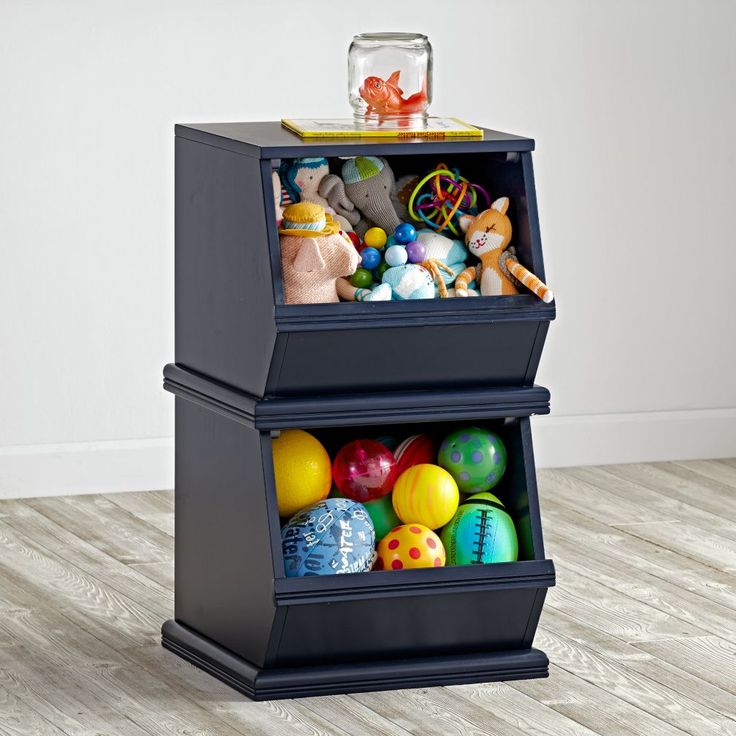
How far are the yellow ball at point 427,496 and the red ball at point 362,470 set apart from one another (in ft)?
0.10

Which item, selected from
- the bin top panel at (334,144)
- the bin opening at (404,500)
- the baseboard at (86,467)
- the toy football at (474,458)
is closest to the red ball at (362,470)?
the bin opening at (404,500)

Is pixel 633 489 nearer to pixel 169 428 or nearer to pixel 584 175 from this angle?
pixel 584 175

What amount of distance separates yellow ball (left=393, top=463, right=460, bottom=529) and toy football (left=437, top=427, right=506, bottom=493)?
0.03 m

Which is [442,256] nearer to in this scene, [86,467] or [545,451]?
[86,467]

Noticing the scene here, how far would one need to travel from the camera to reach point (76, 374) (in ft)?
12.6

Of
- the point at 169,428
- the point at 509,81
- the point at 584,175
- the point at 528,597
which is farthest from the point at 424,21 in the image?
the point at 528,597

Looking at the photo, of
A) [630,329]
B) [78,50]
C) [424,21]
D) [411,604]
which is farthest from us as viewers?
[630,329]

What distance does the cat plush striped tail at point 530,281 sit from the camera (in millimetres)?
2441

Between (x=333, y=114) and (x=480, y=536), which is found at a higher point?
(x=333, y=114)

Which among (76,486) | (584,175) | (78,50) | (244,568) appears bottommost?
(76,486)

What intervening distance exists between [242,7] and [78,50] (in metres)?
0.42

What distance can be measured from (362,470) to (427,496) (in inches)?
4.6

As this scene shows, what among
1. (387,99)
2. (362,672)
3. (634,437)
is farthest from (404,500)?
(634,437)

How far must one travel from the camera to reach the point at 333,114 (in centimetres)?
396
